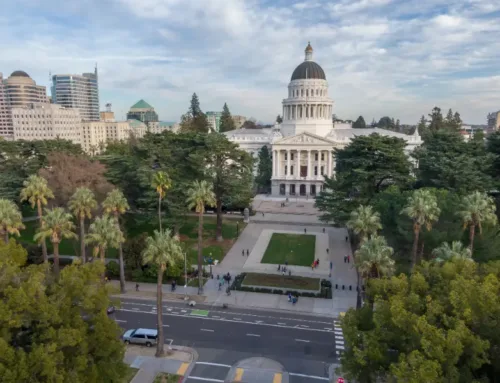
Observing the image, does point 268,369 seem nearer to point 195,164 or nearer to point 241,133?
point 195,164

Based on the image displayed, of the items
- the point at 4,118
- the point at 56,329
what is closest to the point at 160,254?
the point at 56,329

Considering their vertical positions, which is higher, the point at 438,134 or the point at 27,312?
the point at 438,134

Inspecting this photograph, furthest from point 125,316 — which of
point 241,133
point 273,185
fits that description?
point 241,133

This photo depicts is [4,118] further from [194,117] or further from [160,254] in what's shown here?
[160,254]

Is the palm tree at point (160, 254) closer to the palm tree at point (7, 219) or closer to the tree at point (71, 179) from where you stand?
the palm tree at point (7, 219)

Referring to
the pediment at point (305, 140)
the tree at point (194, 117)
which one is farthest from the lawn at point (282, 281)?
the tree at point (194, 117)
